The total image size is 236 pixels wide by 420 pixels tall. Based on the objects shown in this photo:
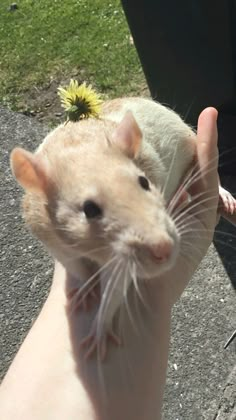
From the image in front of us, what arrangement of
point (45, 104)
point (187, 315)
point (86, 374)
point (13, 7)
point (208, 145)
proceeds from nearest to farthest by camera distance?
point (86, 374) → point (208, 145) → point (187, 315) → point (45, 104) → point (13, 7)

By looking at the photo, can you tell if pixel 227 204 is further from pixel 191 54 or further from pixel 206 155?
pixel 191 54

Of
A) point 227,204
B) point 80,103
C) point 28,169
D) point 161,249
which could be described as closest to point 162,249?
point 161,249

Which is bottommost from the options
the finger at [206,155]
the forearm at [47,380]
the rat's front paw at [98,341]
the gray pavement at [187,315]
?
the gray pavement at [187,315]

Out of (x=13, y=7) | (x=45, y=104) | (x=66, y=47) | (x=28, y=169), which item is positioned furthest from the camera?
(x=13, y=7)

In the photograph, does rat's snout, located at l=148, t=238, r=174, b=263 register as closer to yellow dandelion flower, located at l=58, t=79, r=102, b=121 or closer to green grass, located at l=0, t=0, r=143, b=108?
yellow dandelion flower, located at l=58, t=79, r=102, b=121

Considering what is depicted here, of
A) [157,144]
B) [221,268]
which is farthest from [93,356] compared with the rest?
[221,268]

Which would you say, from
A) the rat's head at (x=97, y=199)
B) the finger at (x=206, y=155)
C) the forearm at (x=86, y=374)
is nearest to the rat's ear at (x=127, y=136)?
the rat's head at (x=97, y=199)

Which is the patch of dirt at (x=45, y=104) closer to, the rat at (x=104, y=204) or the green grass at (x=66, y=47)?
the green grass at (x=66, y=47)
